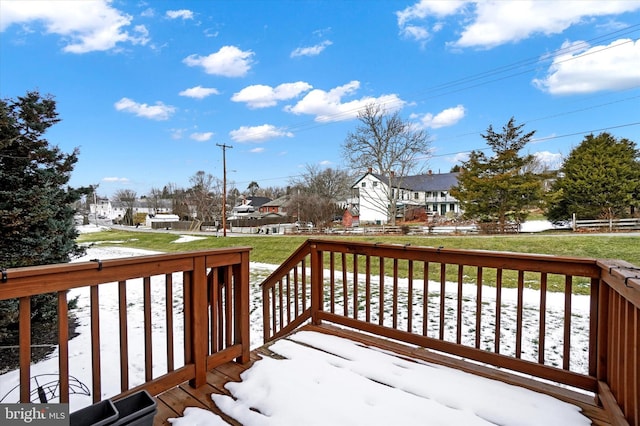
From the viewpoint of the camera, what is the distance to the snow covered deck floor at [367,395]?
164 cm

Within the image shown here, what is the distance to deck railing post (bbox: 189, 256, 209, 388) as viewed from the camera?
6.37ft

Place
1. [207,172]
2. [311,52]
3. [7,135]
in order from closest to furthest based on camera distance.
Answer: [7,135], [311,52], [207,172]

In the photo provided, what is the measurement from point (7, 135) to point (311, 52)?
29.9 ft

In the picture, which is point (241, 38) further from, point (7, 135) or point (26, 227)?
point (26, 227)

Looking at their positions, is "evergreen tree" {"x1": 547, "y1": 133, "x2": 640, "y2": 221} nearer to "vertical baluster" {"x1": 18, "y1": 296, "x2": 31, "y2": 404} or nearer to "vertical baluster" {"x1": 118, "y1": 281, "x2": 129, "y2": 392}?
"vertical baluster" {"x1": 118, "y1": 281, "x2": 129, "y2": 392}

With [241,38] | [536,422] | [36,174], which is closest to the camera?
[536,422]

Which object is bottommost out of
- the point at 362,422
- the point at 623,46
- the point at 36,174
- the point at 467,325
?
the point at 467,325

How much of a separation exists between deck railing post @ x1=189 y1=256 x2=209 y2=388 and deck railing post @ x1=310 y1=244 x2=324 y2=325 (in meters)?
1.20

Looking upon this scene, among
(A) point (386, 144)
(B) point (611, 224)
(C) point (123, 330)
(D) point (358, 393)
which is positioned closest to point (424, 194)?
(A) point (386, 144)

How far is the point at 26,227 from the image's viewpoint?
437cm

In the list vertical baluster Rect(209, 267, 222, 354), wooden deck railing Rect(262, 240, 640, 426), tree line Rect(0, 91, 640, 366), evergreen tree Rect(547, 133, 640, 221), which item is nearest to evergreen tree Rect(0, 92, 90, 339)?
tree line Rect(0, 91, 640, 366)

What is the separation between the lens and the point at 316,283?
3014 millimetres

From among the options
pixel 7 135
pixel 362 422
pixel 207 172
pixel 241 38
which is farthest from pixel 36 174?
pixel 207 172

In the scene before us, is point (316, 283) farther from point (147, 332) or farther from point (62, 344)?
point (62, 344)
